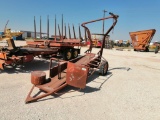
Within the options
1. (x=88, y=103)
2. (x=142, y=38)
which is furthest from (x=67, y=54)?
(x=142, y=38)

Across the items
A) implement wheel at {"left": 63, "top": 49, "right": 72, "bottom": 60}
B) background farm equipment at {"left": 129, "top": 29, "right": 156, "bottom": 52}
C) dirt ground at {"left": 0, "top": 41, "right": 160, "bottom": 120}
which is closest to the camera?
dirt ground at {"left": 0, "top": 41, "right": 160, "bottom": 120}

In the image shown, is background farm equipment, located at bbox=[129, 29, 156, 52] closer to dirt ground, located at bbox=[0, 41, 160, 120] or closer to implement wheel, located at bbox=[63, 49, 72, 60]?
implement wheel, located at bbox=[63, 49, 72, 60]

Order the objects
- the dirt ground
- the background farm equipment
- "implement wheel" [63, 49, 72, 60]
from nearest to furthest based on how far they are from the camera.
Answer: the dirt ground, "implement wheel" [63, 49, 72, 60], the background farm equipment

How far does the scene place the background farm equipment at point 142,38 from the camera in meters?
23.8

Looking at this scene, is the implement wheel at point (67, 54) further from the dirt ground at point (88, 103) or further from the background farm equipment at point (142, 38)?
the background farm equipment at point (142, 38)

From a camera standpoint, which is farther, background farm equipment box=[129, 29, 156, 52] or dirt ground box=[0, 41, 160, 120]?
background farm equipment box=[129, 29, 156, 52]

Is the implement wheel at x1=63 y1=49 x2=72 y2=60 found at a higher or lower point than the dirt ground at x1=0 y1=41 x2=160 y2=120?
higher

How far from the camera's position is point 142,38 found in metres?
24.4

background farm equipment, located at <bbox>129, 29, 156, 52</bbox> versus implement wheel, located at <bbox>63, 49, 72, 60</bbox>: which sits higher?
background farm equipment, located at <bbox>129, 29, 156, 52</bbox>

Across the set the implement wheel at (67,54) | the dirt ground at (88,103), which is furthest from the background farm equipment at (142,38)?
the dirt ground at (88,103)

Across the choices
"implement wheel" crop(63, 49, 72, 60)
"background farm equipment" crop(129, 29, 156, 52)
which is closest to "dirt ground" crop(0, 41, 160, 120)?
"implement wheel" crop(63, 49, 72, 60)

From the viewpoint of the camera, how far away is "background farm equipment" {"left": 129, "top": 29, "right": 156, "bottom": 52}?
23750 millimetres

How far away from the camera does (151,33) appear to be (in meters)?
23.5

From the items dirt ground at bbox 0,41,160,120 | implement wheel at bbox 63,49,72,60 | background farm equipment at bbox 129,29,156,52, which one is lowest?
dirt ground at bbox 0,41,160,120
